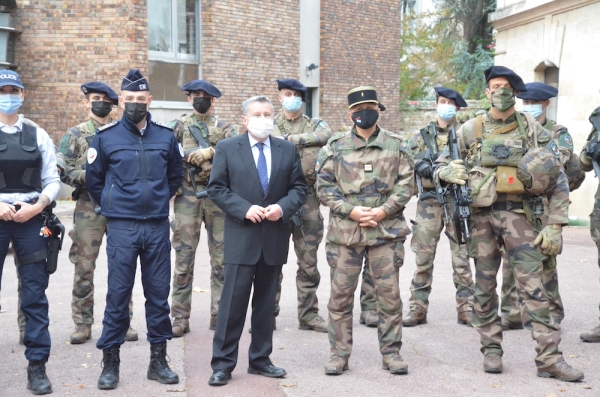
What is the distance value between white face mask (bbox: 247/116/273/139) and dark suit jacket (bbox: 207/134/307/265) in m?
0.11

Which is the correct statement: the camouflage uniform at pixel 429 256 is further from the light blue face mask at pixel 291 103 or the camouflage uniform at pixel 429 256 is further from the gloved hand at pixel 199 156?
the gloved hand at pixel 199 156

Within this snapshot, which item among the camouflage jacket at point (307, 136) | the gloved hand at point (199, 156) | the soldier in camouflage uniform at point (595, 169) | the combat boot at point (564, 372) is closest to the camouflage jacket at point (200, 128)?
the gloved hand at point (199, 156)

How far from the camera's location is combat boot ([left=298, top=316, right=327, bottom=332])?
7.53 m

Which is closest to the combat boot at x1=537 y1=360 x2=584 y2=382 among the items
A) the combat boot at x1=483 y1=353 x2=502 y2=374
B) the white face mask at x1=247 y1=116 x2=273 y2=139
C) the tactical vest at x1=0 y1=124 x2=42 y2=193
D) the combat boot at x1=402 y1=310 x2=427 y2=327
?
the combat boot at x1=483 y1=353 x2=502 y2=374

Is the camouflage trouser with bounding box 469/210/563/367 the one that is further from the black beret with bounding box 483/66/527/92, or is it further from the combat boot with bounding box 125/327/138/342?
the combat boot with bounding box 125/327/138/342

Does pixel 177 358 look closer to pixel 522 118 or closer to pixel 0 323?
pixel 0 323

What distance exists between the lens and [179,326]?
7309 mm

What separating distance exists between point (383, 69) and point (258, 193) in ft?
60.3

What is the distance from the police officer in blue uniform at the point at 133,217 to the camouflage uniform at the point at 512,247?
243 centimetres

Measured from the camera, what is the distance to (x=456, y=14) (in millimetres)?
33031

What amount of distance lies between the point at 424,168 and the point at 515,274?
5.59 ft

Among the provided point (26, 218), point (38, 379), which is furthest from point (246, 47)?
point (38, 379)

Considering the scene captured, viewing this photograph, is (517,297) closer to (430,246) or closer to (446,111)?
(430,246)

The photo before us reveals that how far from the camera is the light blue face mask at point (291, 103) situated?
7695mm
